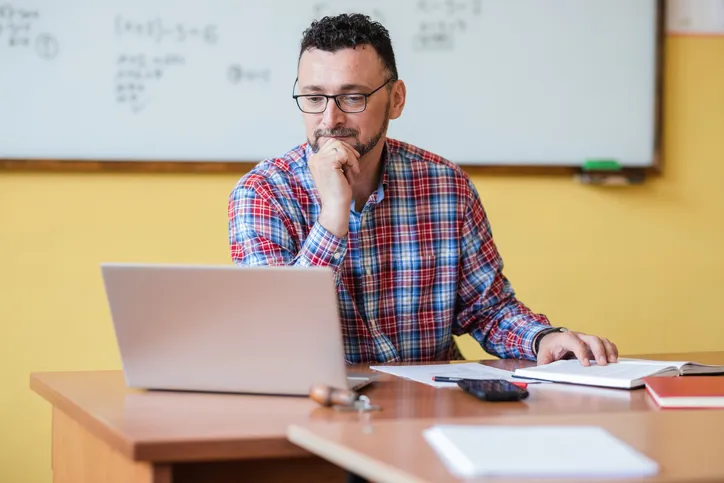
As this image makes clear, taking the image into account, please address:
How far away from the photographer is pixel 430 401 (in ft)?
4.24

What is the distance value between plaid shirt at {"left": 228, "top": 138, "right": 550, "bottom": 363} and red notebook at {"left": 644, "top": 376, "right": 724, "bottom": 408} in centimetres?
43

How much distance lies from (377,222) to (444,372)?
44cm

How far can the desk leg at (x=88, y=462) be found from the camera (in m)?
1.08

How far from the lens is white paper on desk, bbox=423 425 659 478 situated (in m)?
0.83

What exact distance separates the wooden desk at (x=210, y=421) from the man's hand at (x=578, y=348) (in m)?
0.20

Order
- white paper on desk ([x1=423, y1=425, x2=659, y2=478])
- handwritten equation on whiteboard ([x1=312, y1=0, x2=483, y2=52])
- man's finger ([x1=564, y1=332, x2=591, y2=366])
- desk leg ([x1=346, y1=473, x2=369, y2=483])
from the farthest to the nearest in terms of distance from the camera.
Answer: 1. handwritten equation on whiteboard ([x1=312, y1=0, x2=483, y2=52])
2. man's finger ([x1=564, y1=332, x2=591, y2=366])
3. desk leg ([x1=346, y1=473, x2=369, y2=483])
4. white paper on desk ([x1=423, y1=425, x2=659, y2=478])

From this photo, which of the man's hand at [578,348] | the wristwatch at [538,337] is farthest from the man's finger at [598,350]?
the wristwatch at [538,337]

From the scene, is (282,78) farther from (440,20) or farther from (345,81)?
(345,81)

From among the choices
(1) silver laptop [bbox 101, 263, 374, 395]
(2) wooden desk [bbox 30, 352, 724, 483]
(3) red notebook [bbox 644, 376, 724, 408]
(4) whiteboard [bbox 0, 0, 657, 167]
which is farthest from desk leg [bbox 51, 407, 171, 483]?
(4) whiteboard [bbox 0, 0, 657, 167]

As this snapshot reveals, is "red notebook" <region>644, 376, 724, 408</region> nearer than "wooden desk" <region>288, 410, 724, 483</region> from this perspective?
No

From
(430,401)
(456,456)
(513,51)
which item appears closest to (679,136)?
(513,51)

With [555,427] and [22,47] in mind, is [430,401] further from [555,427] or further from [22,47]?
[22,47]

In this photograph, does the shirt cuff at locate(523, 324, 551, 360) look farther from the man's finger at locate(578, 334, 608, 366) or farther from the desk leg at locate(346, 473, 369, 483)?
the desk leg at locate(346, 473, 369, 483)

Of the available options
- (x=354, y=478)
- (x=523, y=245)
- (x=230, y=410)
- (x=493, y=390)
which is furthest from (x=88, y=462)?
(x=523, y=245)
